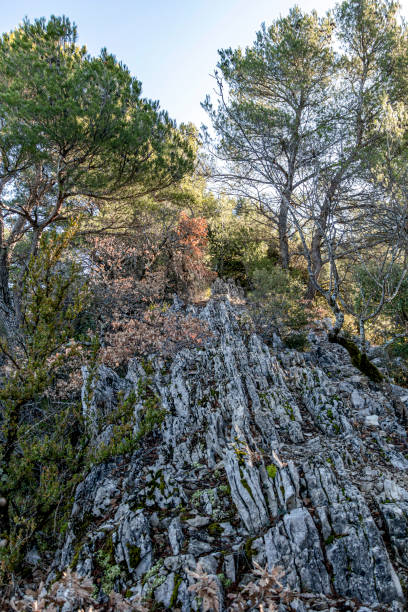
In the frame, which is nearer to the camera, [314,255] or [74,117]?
[74,117]

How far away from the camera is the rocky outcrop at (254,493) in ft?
11.1

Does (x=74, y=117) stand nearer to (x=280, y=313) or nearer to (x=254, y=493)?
(x=280, y=313)

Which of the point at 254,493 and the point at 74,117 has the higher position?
the point at 74,117

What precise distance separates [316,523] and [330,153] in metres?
9.74

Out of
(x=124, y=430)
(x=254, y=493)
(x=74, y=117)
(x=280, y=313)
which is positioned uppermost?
(x=74, y=117)

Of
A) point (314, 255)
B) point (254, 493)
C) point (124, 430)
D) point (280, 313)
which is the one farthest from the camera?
point (314, 255)

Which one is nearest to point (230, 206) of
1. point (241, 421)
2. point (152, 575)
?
point (241, 421)

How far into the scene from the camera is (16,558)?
12.4 ft

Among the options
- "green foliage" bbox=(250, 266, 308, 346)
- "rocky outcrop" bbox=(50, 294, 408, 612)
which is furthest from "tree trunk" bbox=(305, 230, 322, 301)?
"rocky outcrop" bbox=(50, 294, 408, 612)

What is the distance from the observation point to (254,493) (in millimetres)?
4184

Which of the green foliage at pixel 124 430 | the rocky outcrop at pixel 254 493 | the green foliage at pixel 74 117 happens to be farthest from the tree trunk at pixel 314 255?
the green foliage at pixel 124 430

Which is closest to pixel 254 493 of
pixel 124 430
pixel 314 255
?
pixel 124 430

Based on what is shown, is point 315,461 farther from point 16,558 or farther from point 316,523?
A: point 16,558

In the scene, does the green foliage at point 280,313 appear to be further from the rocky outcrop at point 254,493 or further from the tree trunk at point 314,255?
the rocky outcrop at point 254,493
